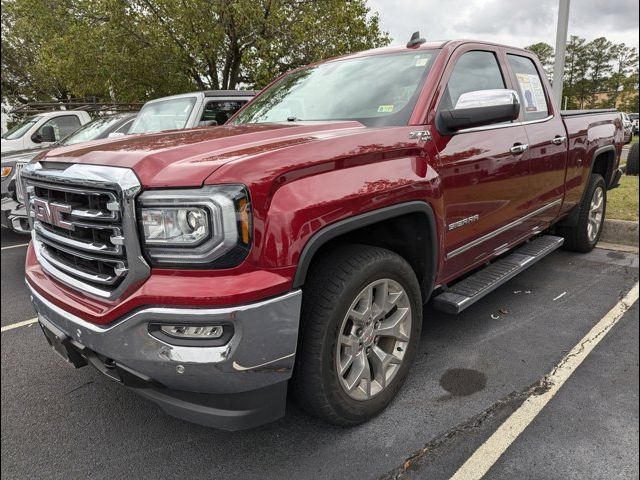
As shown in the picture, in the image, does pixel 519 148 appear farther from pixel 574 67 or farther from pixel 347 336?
pixel 574 67

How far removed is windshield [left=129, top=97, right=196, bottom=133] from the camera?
648cm

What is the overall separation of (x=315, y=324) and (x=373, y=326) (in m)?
0.45

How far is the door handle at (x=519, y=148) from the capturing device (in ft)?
10.7

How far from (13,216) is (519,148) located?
5.16m

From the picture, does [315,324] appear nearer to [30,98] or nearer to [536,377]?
[536,377]

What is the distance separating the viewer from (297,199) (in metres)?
1.92

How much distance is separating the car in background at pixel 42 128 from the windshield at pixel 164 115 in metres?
2.35

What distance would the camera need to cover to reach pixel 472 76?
10.7 ft

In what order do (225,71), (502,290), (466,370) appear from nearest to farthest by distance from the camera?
(466,370) < (502,290) < (225,71)

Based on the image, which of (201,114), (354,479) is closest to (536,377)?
(354,479)

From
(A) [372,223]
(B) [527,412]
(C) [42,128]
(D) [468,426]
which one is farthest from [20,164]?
(B) [527,412]

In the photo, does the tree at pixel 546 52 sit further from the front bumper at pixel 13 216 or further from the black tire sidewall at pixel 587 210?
the front bumper at pixel 13 216

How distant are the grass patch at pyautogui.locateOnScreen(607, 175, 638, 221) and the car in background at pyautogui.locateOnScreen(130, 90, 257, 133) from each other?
16.7 feet

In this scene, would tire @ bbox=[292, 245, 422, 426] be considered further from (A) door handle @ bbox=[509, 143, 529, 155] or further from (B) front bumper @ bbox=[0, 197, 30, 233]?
(B) front bumper @ bbox=[0, 197, 30, 233]
